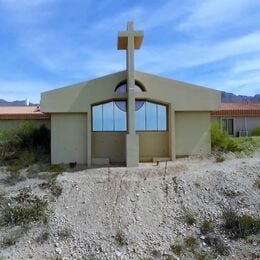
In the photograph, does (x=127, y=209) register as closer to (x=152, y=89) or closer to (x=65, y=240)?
(x=65, y=240)

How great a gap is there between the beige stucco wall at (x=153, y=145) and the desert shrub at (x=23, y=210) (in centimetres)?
750

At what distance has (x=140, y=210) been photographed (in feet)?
54.3

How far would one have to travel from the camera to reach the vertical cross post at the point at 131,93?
21203 mm

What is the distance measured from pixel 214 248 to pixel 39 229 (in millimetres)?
6140

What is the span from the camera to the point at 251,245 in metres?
14.6

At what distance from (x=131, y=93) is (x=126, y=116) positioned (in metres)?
1.93

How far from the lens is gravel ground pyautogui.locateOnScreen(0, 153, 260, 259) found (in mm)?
14500

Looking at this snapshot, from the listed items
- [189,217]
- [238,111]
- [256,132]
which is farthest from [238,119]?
[189,217]

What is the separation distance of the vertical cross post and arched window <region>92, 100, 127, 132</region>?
139 centimetres

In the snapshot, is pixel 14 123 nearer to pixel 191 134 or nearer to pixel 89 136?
pixel 89 136

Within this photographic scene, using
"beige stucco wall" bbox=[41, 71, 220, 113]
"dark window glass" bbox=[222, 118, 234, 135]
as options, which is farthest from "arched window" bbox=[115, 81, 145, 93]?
"dark window glass" bbox=[222, 118, 234, 135]

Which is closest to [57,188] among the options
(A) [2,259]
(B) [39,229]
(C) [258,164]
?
(B) [39,229]

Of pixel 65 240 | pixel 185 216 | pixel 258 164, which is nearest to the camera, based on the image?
pixel 65 240

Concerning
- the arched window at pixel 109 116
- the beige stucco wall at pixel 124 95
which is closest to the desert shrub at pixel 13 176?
the beige stucco wall at pixel 124 95
